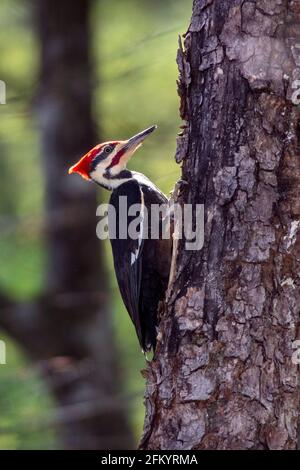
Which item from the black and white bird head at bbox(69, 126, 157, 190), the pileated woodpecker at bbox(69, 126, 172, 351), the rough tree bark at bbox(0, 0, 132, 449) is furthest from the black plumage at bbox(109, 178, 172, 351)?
the rough tree bark at bbox(0, 0, 132, 449)

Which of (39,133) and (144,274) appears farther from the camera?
(39,133)

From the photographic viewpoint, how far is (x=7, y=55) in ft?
22.9

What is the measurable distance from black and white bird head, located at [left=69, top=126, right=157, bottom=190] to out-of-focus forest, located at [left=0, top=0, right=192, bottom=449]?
2.62 ft

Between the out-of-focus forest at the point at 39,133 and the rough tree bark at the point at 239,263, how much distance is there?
219 centimetres

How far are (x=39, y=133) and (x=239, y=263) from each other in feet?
11.4

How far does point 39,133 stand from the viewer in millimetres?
5988

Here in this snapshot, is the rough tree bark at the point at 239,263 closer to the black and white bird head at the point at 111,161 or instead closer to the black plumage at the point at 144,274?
the black plumage at the point at 144,274

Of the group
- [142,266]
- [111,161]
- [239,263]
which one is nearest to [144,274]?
[142,266]

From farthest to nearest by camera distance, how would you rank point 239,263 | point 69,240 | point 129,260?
point 69,240
point 129,260
point 239,263

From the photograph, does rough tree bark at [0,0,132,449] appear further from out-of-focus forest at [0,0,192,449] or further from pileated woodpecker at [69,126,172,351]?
pileated woodpecker at [69,126,172,351]

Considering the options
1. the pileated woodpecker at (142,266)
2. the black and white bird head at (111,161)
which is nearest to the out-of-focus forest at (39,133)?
the black and white bird head at (111,161)

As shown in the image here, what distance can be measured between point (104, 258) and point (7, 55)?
7.31 feet

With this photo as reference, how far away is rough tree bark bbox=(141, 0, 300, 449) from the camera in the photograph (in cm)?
277

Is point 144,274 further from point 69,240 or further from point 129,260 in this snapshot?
point 69,240
